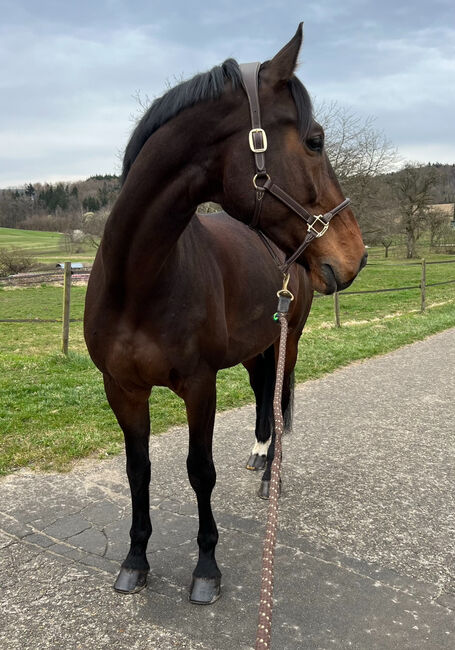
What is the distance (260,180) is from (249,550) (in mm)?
2192

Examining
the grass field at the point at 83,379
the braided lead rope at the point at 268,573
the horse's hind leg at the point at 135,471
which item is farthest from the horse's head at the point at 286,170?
the grass field at the point at 83,379

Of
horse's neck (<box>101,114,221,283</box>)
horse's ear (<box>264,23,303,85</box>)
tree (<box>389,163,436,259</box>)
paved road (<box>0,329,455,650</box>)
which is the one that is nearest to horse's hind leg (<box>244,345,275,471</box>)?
paved road (<box>0,329,455,650</box>)

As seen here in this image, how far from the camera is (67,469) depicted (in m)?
4.02

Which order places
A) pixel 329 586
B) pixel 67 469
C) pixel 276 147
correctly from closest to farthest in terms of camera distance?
1. pixel 276 147
2. pixel 329 586
3. pixel 67 469

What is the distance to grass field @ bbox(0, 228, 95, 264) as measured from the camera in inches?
2060

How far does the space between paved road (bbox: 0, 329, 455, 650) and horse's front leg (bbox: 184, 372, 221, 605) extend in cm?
10

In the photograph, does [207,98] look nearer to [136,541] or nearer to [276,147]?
[276,147]

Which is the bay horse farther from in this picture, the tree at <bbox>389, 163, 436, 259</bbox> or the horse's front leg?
the tree at <bbox>389, 163, 436, 259</bbox>

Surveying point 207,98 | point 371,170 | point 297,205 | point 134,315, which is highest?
point 371,170

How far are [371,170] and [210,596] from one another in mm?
25229

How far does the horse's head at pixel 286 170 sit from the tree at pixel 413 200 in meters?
38.3

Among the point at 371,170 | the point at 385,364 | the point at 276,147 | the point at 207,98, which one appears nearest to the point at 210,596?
the point at 276,147

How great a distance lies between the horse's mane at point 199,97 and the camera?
2.03 metres

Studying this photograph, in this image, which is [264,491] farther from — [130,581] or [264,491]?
[130,581]
